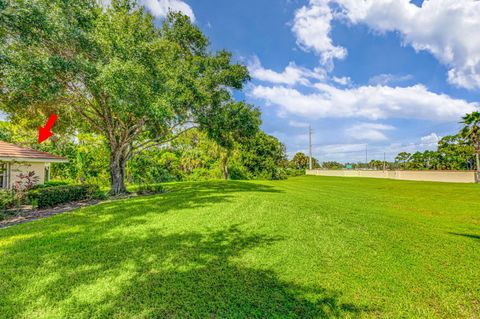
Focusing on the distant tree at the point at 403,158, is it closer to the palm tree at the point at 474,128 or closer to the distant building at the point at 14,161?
the palm tree at the point at 474,128

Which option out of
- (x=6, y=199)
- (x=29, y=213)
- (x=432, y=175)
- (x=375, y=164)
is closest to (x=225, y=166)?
(x=29, y=213)

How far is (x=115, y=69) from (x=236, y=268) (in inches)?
288

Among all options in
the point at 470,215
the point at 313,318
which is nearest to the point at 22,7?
the point at 313,318

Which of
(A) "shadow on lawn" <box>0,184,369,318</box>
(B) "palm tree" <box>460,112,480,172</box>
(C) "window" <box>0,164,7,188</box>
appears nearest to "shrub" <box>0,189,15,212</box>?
(C) "window" <box>0,164,7,188</box>

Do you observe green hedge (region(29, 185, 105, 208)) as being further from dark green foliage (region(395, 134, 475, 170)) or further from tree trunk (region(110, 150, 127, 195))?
dark green foliage (region(395, 134, 475, 170))

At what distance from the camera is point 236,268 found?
4.07 m

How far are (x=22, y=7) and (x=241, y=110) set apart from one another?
8833 millimetres

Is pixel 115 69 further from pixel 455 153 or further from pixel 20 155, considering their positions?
pixel 455 153

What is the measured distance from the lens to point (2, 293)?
3309 mm

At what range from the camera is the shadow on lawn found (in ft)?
9.88

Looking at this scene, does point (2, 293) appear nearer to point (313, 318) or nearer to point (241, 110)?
point (313, 318)

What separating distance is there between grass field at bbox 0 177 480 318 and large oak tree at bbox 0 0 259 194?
4450 mm

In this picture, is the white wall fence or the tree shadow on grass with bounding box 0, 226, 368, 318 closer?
the tree shadow on grass with bounding box 0, 226, 368, 318

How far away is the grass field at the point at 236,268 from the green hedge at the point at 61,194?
9.36ft
